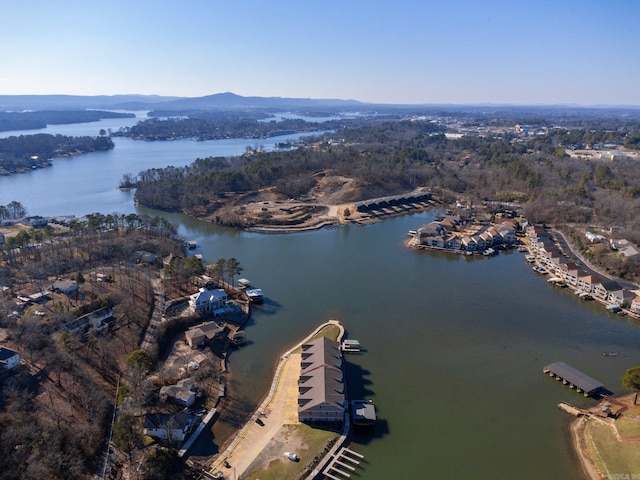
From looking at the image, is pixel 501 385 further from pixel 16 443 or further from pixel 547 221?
pixel 547 221

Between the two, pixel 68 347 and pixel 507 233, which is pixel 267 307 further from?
pixel 507 233

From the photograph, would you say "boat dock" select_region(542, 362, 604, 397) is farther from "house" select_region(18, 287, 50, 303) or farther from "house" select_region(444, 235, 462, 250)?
"house" select_region(18, 287, 50, 303)

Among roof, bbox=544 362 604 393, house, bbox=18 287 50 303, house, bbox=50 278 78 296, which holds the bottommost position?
roof, bbox=544 362 604 393

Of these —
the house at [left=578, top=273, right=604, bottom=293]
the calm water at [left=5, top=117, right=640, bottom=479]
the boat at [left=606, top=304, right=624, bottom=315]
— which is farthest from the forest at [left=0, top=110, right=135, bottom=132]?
the boat at [left=606, top=304, right=624, bottom=315]

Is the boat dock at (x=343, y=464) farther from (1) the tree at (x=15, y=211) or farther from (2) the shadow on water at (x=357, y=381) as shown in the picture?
(1) the tree at (x=15, y=211)

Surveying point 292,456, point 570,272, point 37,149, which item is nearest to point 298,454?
point 292,456

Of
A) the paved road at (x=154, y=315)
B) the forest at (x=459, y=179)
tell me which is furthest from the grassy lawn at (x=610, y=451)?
the forest at (x=459, y=179)
